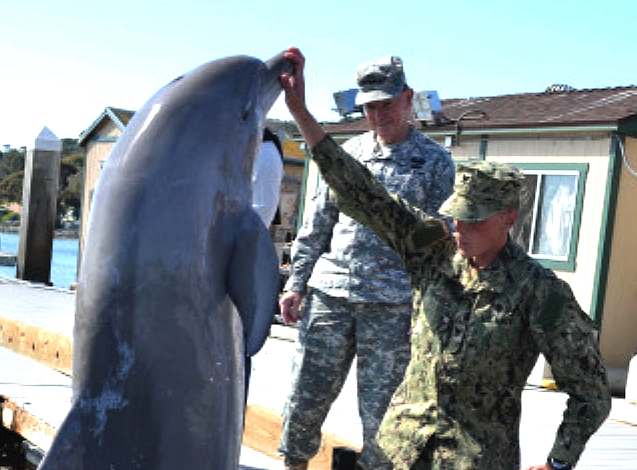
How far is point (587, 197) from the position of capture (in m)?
11.2

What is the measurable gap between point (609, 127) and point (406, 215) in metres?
8.30

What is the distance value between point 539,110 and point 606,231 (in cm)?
233

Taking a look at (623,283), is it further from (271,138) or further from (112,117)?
(112,117)

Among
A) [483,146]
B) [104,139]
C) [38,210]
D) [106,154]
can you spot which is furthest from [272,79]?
[104,139]

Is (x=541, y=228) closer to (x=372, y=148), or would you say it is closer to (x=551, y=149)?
(x=551, y=149)

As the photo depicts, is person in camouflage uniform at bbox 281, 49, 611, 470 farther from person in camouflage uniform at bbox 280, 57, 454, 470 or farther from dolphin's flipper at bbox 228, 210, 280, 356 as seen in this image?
person in camouflage uniform at bbox 280, 57, 454, 470

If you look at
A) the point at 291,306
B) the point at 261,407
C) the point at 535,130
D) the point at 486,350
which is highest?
the point at 535,130

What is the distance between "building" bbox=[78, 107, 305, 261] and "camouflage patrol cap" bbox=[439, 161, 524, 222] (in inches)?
688

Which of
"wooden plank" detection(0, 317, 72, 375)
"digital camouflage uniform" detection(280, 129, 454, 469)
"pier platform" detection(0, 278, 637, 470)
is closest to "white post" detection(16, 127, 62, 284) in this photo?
"pier platform" detection(0, 278, 637, 470)

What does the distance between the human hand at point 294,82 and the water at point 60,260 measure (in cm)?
1575

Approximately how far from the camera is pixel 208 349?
2848mm

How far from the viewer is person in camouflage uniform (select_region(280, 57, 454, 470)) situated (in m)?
3.87

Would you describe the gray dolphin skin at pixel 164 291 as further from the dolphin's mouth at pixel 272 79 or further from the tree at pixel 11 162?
the tree at pixel 11 162

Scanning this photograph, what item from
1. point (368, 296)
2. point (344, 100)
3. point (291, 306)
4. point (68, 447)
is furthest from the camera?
point (344, 100)
